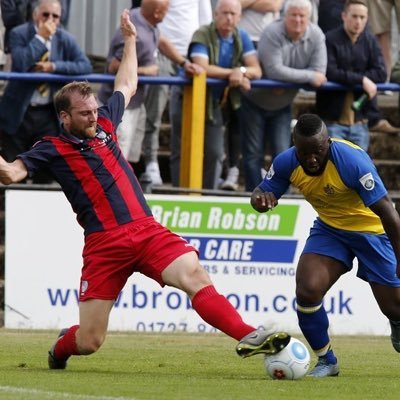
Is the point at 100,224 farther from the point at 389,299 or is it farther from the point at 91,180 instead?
the point at 389,299

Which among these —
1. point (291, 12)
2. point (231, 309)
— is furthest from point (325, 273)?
point (291, 12)

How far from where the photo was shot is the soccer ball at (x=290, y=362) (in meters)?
8.59

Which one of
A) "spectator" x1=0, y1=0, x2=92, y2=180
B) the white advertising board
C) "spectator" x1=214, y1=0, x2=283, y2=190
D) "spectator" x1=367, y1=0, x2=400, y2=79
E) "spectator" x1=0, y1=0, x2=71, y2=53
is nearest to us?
the white advertising board

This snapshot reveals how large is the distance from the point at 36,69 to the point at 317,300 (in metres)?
6.12

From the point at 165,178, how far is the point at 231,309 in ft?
26.6

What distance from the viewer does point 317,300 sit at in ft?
31.0

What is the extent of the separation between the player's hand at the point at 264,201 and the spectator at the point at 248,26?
639cm

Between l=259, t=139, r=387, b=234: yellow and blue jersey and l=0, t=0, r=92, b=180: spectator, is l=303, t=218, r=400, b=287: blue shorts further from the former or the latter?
l=0, t=0, r=92, b=180: spectator

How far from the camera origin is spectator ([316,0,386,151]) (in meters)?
15.1

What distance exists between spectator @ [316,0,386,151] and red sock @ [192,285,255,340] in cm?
645

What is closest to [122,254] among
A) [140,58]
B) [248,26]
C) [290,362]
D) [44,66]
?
[290,362]

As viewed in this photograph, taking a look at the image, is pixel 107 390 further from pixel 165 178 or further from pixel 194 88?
pixel 165 178

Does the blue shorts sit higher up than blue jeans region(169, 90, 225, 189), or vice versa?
the blue shorts

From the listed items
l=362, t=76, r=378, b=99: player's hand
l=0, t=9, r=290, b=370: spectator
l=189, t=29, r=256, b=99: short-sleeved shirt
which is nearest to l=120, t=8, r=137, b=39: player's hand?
l=0, t=9, r=290, b=370: spectator
